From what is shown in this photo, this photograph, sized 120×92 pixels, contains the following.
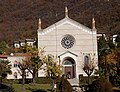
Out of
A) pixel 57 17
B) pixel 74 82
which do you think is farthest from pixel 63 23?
pixel 57 17

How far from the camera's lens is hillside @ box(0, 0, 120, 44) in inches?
5507

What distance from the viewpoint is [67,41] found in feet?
191

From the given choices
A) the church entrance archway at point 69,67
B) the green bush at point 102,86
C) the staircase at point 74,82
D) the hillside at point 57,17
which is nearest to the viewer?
the green bush at point 102,86

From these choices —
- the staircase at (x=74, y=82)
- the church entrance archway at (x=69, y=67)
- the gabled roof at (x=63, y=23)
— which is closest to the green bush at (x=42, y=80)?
the staircase at (x=74, y=82)

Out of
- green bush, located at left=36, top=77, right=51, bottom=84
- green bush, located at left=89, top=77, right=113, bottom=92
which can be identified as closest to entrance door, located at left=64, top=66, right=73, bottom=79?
green bush, located at left=36, top=77, right=51, bottom=84

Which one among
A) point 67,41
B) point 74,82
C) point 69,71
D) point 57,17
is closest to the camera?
point 74,82

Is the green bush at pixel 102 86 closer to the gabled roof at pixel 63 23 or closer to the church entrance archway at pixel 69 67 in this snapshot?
the church entrance archway at pixel 69 67

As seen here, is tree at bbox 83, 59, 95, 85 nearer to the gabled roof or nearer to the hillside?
the gabled roof

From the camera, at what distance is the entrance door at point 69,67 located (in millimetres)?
58094

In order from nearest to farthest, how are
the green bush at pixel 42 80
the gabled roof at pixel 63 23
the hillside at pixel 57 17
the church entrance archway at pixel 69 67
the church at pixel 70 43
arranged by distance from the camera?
the green bush at pixel 42 80 < the church at pixel 70 43 < the church entrance archway at pixel 69 67 < the gabled roof at pixel 63 23 < the hillside at pixel 57 17

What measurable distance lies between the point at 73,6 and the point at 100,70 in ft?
467

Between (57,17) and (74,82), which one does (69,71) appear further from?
(57,17)

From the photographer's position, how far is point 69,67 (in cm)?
5844

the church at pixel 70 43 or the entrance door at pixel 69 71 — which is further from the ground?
the church at pixel 70 43
